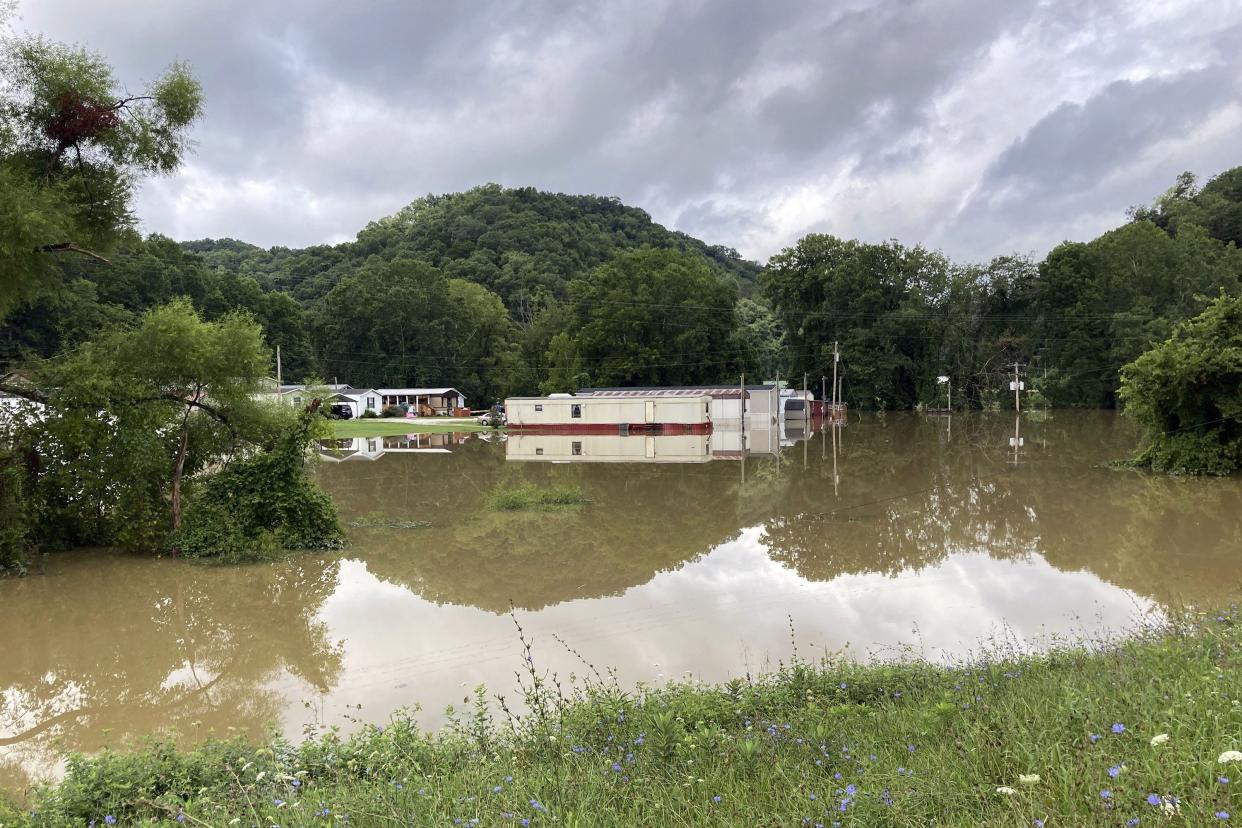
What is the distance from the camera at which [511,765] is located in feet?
14.1

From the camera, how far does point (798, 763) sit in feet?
12.5

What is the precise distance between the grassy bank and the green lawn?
126 feet

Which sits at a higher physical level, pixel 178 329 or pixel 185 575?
pixel 178 329

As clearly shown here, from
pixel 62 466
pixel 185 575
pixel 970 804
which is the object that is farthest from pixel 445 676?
pixel 62 466

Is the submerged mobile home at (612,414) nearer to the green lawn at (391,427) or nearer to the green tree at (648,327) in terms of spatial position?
the green lawn at (391,427)

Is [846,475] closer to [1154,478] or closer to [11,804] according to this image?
[1154,478]

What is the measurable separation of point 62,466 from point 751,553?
1209 centimetres

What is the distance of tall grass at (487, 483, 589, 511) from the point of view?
707 inches

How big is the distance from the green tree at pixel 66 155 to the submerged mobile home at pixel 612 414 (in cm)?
2511

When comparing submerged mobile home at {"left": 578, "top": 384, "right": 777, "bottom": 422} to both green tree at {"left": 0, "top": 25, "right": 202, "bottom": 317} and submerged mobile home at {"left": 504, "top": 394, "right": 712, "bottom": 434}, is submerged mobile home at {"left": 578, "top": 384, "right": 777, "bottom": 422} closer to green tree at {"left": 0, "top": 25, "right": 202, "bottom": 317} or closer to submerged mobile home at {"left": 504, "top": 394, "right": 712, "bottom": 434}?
submerged mobile home at {"left": 504, "top": 394, "right": 712, "bottom": 434}

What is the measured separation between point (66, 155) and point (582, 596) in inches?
430

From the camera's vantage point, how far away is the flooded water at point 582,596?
761cm

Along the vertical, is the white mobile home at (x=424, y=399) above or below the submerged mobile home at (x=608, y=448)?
above

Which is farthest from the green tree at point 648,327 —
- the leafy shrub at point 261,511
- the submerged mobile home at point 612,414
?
the leafy shrub at point 261,511
